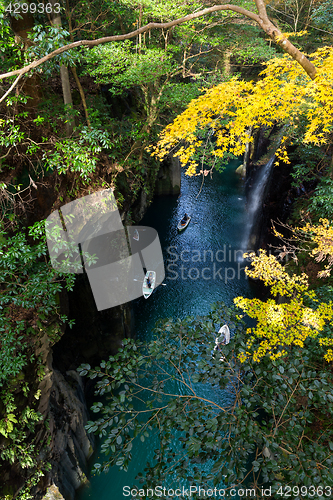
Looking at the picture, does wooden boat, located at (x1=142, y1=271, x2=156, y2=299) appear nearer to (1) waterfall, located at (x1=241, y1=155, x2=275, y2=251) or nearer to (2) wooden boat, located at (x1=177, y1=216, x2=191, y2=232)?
(2) wooden boat, located at (x1=177, y1=216, x2=191, y2=232)

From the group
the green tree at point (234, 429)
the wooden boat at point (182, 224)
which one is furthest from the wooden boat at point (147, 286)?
the green tree at point (234, 429)

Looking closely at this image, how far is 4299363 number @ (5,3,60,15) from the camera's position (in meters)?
6.30

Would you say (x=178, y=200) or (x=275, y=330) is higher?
(x=275, y=330)

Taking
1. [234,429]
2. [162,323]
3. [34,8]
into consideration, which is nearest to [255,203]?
[34,8]

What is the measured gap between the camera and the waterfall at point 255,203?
59.1 feet

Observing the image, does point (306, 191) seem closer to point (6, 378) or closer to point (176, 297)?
point (176, 297)

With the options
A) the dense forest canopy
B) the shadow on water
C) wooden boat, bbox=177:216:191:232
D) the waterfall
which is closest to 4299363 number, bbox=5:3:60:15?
the dense forest canopy

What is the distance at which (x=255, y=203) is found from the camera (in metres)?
20.1

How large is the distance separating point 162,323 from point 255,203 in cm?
1709

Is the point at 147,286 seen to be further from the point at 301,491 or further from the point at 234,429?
the point at 301,491

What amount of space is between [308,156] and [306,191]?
154 centimetres

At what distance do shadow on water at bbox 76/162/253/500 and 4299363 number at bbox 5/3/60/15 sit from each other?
12.0 metres

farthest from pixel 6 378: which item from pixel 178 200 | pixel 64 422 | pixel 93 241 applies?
pixel 178 200

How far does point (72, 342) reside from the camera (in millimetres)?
9953
